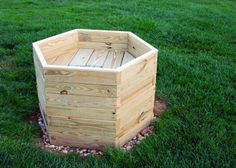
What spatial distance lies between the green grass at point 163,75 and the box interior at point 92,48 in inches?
25.2

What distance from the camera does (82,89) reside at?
298 centimetres

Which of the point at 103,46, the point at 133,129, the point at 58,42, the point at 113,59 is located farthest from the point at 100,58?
the point at 133,129

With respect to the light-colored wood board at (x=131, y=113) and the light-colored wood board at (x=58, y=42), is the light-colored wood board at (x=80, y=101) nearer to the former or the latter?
the light-colored wood board at (x=131, y=113)

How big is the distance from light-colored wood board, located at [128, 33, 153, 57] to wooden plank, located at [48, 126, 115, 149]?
3.20 ft

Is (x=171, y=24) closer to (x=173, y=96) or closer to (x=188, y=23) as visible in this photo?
(x=188, y=23)

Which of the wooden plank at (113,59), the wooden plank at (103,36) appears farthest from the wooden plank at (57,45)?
the wooden plank at (113,59)

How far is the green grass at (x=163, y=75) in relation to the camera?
10.0 feet

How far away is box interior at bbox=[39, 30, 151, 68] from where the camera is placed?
3719 mm

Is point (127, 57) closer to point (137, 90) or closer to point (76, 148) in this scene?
point (137, 90)

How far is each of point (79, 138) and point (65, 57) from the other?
3.47 feet

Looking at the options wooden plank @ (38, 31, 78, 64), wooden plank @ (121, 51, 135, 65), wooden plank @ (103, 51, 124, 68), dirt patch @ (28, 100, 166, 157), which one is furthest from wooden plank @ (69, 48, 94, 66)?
dirt patch @ (28, 100, 166, 157)

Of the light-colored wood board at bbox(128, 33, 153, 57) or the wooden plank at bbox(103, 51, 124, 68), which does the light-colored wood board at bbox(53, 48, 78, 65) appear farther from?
the light-colored wood board at bbox(128, 33, 153, 57)

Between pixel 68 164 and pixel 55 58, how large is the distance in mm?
1308

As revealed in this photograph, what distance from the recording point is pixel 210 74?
4.80 meters
